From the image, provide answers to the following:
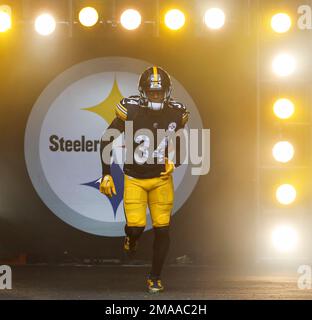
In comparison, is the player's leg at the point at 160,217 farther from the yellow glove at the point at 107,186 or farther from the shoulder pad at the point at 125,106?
the shoulder pad at the point at 125,106

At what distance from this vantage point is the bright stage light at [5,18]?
829 cm

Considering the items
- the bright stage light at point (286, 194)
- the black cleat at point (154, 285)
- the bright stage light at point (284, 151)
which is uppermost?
the bright stage light at point (284, 151)

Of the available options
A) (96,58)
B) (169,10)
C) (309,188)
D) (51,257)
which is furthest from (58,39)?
(309,188)

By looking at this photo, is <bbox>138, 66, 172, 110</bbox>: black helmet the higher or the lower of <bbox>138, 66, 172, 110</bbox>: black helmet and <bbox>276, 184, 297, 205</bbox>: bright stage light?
the higher

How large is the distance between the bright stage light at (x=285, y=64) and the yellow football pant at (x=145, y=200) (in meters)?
1.52

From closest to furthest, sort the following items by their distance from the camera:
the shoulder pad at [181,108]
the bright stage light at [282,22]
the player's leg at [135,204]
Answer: the player's leg at [135,204], the shoulder pad at [181,108], the bright stage light at [282,22]

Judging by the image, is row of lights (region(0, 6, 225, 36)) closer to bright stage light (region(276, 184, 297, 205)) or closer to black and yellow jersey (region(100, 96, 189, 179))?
black and yellow jersey (region(100, 96, 189, 179))

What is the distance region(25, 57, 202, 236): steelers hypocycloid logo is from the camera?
8.61m

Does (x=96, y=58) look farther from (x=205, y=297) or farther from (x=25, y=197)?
(x=205, y=297)

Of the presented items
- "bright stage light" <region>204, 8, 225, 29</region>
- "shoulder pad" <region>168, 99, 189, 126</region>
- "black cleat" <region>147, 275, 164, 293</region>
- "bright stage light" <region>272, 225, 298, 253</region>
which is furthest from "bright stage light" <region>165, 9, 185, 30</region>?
"black cleat" <region>147, 275, 164, 293</region>

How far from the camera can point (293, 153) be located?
8.30 meters

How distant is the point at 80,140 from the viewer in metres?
8.65

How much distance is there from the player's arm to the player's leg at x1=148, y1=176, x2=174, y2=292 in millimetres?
322

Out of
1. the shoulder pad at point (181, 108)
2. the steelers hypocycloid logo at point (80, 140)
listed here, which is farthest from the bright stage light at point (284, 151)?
the shoulder pad at point (181, 108)
